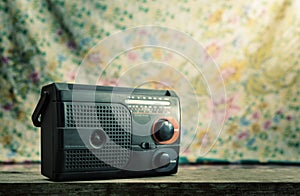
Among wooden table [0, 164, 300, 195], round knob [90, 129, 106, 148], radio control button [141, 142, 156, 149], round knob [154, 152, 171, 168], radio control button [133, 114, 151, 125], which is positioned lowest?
wooden table [0, 164, 300, 195]

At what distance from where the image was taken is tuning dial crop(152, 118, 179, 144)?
85cm

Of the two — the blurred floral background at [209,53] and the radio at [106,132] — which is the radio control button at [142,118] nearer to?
the radio at [106,132]

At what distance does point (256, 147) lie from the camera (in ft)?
4.36

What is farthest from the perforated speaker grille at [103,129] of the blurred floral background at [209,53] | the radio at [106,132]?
the blurred floral background at [209,53]

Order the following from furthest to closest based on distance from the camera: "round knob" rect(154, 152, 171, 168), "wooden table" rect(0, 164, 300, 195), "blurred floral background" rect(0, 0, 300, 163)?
"blurred floral background" rect(0, 0, 300, 163), "round knob" rect(154, 152, 171, 168), "wooden table" rect(0, 164, 300, 195)

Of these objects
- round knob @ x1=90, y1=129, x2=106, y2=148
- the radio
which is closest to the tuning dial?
the radio

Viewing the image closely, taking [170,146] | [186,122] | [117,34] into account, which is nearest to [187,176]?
[170,146]

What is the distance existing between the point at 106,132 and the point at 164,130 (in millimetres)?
117

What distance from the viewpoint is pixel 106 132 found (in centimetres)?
80

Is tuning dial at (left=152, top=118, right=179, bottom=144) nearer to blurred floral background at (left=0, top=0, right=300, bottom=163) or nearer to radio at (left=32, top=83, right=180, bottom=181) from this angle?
radio at (left=32, top=83, right=180, bottom=181)

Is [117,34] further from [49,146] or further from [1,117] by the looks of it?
[49,146]

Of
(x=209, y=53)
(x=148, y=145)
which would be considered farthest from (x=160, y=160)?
(x=209, y=53)

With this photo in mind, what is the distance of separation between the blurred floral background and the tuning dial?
1.43 feet

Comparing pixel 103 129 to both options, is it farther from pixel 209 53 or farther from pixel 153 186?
pixel 209 53
